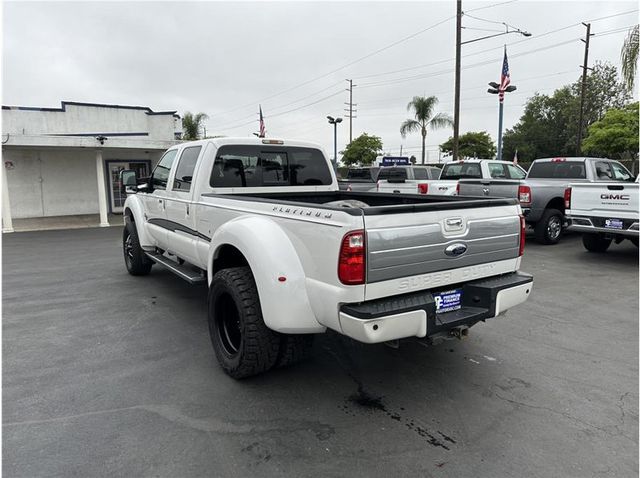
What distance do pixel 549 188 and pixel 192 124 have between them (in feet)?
86.3

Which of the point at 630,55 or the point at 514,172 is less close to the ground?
the point at 630,55

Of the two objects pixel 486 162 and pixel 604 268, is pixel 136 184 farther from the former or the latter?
pixel 486 162

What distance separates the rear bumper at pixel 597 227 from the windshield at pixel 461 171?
4531 millimetres

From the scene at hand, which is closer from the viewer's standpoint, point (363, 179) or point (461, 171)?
point (461, 171)

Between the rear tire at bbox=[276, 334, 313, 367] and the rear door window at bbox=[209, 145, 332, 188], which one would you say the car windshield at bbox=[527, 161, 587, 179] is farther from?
the rear tire at bbox=[276, 334, 313, 367]

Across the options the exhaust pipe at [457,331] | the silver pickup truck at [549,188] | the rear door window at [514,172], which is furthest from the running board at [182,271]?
the rear door window at [514,172]

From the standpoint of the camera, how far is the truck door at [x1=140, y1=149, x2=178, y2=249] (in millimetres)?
5738

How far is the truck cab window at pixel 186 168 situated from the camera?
503 centimetres

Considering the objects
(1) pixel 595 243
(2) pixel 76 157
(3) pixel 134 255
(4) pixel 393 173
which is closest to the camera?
(3) pixel 134 255

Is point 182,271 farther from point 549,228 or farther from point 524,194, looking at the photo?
point 549,228

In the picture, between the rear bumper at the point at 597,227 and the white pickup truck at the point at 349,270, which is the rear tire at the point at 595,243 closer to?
the rear bumper at the point at 597,227

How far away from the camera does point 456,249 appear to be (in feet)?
10.4

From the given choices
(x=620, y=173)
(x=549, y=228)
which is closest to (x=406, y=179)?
(x=549, y=228)

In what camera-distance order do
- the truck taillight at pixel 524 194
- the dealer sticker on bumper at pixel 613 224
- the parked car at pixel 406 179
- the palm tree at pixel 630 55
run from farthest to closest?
the palm tree at pixel 630 55 < the parked car at pixel 406 179 < the truck taillight at pixel 524 194 < the dealer sticker on bumper at pixel 613 224
